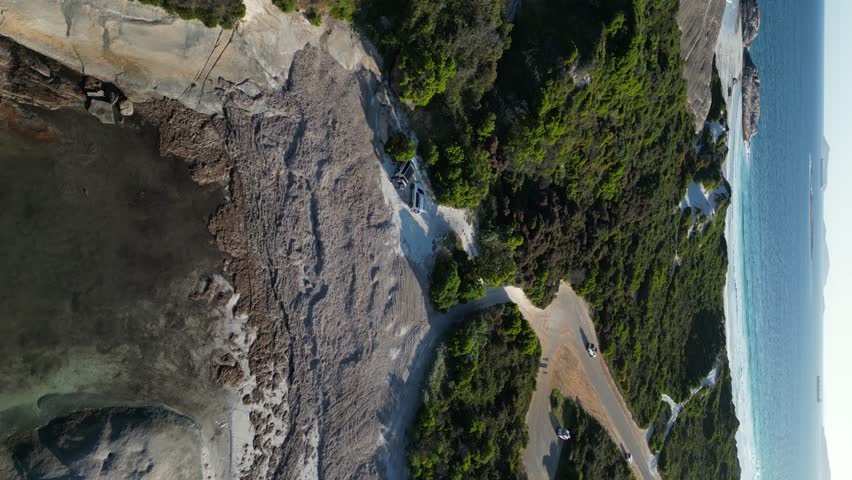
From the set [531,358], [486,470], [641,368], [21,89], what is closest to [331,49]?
[21,89]

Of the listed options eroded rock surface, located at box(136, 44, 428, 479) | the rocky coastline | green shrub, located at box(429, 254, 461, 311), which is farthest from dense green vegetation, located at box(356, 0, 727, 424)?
the rocky coastline

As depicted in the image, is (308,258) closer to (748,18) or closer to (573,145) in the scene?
(573,145)

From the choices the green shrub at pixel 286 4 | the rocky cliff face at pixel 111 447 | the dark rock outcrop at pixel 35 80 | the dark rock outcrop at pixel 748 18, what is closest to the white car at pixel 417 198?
the green shrub at pixel 286 4

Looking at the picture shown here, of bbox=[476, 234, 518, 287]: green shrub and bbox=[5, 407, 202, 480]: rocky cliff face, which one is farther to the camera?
bbox=[476, 234, 518, 287]: green shrub

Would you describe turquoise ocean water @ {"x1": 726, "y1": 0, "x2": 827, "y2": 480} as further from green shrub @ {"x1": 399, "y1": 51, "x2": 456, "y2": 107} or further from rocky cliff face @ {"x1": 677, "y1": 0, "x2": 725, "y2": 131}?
green shrub @ {"x1": 399, "y1": 51, "x2": 456, "y2": 107}

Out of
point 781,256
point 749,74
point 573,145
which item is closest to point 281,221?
point 573,145

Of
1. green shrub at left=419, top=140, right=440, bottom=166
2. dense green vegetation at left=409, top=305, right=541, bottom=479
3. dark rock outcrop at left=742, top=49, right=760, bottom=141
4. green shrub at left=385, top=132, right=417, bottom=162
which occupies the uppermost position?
dark rock outcrop at left=742, top=49, right=760, bottom=141
